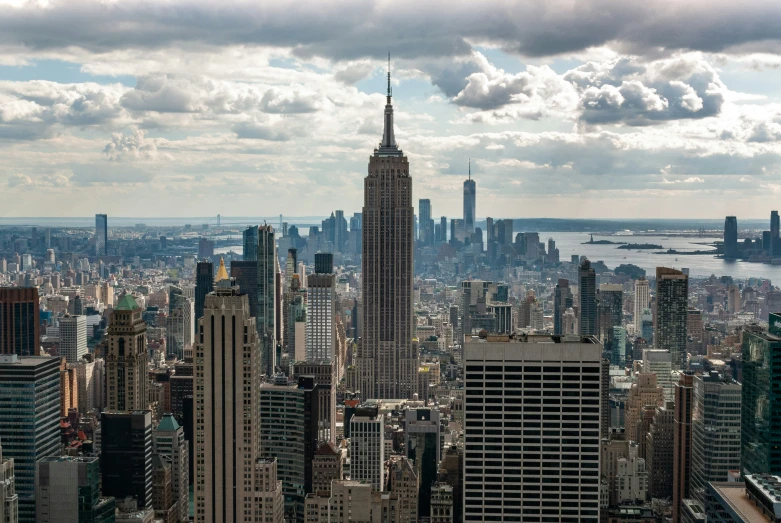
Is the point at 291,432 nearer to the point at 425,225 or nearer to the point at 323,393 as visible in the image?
the point at 323,393

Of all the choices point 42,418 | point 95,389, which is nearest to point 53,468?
point 42,418

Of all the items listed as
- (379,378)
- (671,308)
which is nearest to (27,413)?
(379,378)

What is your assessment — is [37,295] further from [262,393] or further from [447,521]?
[447,521]

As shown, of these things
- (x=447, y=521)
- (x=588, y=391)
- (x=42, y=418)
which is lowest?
(x=447, y=521)

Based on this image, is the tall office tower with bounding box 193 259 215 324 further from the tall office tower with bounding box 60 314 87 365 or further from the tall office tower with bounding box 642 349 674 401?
the tall office tower with bounding box 642 349 674 401

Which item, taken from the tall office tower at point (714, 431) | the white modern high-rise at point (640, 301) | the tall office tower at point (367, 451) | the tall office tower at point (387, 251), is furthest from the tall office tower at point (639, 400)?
the tall office tower at point (387, 251)

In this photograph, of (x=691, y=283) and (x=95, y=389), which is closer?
(x=95, y=389)

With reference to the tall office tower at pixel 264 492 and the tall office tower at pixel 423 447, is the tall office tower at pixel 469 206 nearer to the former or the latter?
the tall office tower at pixel 423 447
